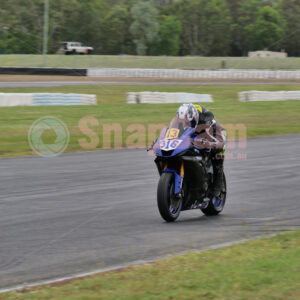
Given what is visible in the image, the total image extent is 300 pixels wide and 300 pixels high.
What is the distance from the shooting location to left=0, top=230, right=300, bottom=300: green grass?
4398mm

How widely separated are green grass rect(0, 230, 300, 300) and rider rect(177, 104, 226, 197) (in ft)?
6.69

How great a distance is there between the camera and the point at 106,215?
7883mm

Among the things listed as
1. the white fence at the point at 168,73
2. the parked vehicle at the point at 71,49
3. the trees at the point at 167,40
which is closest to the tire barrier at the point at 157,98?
the white fence at the point at 168,73

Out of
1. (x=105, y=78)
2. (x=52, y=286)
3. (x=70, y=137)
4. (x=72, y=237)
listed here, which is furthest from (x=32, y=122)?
(x=105, y=78)

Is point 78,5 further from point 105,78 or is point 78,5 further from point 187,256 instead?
point 187,256

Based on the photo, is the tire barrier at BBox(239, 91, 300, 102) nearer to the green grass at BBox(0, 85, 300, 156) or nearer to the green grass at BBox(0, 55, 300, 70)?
the green grass at BBox(0, 85, 300, 156)

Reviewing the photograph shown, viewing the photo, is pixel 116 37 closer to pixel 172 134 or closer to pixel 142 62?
pixel 142 62

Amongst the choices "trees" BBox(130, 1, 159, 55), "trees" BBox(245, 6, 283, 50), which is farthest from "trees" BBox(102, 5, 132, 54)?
"trees" BBox(245, 6, 283, 50)

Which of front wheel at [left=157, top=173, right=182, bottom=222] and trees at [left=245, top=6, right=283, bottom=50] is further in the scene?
trees at [left=245, top=6, right=283, bottom=50]

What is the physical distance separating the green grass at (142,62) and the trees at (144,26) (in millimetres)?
31761

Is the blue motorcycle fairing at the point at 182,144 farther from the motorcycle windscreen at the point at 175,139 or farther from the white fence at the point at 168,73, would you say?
the white fence at the point at 168,73

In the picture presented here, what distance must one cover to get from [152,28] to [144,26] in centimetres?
122

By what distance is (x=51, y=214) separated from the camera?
7922mm

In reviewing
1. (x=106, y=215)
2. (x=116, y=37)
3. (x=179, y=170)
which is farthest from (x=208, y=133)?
(x=116, y=37)
